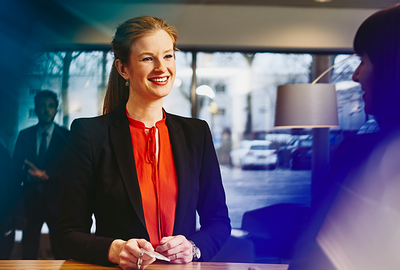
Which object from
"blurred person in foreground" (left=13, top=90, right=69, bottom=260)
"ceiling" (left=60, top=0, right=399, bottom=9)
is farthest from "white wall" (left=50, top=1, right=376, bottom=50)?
"blurred person in foreground" (left=13, top=90, right=69, bottom=260)

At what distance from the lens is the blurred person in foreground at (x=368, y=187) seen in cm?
38

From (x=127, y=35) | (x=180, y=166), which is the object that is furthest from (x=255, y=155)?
(x=127, y=35)

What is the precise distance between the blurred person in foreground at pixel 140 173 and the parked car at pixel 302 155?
9.01 ft

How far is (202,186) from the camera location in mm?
902

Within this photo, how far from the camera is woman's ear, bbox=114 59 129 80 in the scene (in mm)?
861

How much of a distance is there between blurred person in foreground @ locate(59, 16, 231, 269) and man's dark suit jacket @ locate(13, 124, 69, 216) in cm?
147

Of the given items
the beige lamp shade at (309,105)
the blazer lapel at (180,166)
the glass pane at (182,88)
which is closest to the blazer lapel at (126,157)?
the blazer lapel at (180,166)

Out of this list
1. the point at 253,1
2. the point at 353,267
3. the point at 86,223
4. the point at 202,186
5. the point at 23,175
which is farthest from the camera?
the point at 253,1

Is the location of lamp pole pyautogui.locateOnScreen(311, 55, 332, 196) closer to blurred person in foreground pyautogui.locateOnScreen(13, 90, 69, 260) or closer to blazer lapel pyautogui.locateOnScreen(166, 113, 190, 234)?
blurred person in foreground pyautogui.locateOnScreen(13, 90, 69, 260)

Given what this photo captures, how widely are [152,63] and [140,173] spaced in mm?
306

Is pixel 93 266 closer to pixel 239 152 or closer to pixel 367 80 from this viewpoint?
pixel 367 80

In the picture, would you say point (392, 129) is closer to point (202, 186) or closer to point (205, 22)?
point (202, 186)

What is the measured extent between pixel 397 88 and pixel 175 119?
25.0 inches

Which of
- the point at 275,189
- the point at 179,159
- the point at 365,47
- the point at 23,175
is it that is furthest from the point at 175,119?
the point at 275,189
